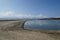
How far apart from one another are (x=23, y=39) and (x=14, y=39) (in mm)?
776

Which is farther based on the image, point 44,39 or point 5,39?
point 44,39

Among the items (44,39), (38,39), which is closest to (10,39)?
(38,39)

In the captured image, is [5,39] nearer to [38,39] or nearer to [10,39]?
[10,39]

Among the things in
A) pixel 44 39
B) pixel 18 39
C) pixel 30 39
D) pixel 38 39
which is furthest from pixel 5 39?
pixel 44 39

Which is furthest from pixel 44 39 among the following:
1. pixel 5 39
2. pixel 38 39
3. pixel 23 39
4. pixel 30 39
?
pixel 5 39

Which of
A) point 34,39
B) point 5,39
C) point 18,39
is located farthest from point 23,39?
point 5,39

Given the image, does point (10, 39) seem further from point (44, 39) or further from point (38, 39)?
point (44, 39)

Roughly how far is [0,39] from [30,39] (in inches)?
100

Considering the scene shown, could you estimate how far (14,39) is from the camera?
343 inches

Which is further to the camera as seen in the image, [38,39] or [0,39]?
[38,39]

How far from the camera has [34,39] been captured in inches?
353

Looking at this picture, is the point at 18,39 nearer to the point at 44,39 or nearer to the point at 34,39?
the point at 34,39

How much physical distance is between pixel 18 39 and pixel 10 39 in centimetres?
68

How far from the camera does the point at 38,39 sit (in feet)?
29.7
